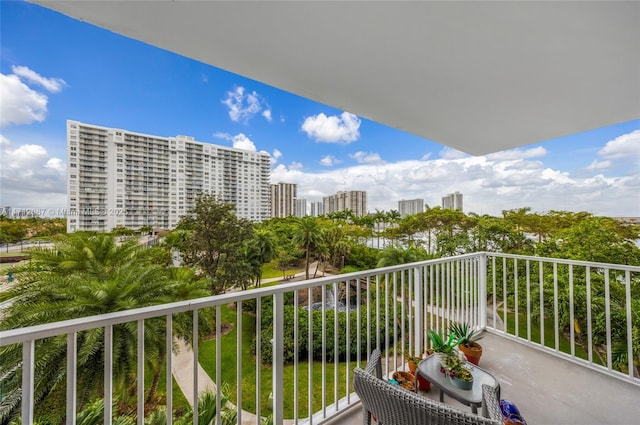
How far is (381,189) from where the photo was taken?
24297 mm

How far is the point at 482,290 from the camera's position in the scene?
3.24 metres

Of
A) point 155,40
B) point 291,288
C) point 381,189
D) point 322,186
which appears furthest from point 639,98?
point 322,186

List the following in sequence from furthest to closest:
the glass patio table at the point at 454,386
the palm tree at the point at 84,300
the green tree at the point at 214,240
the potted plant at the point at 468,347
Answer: the green tree at the point at 214,240
the palm tree at the point at 84,300
the potted plant at the point at 468,347
the glass patio table at the point at 454,386

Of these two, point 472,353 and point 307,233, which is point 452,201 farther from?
point 472,353

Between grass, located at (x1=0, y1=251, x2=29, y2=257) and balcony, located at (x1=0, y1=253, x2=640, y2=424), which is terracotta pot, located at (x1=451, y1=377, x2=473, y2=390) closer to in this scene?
balcony, located at (x1=0, y1=253, x2=640, y2=424)

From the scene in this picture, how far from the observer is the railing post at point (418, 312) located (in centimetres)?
245

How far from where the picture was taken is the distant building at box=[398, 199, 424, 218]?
2112 cm

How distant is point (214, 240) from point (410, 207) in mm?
15758

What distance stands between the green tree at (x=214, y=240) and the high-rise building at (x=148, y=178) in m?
0.56

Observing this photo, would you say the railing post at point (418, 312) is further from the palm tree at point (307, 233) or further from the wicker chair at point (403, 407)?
the palm tree at point (307, 233)

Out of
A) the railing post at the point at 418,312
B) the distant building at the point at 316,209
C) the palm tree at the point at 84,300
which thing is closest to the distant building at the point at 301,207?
the distant building at the point at 316,209

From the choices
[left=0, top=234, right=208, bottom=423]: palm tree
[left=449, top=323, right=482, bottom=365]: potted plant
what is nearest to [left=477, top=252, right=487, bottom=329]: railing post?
[left=449, top=323, right=482, bottom=365]: potted plant

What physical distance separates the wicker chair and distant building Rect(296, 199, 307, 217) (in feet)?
68.5

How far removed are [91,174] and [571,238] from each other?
53.7 feet
